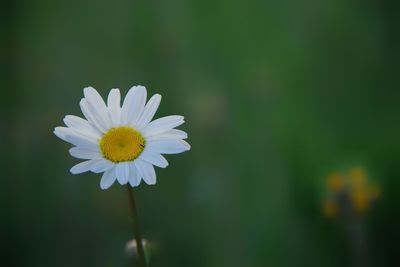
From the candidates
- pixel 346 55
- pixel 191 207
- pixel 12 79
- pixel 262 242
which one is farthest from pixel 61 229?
pixel 346 55

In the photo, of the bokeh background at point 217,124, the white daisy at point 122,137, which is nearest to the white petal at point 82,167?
the white daisy at point 122,137

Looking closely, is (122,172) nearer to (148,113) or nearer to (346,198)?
(148,113)

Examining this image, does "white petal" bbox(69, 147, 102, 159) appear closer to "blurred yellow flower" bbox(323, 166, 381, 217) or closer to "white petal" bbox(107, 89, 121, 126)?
"white petal" bbox(107, 89, 121, 126)

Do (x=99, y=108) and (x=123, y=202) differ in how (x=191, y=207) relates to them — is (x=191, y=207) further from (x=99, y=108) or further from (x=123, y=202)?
(x=99, y=108)

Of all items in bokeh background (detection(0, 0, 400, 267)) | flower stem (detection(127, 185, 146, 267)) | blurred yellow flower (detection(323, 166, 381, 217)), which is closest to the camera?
flower stem (detection(127, 185, 146, 267))

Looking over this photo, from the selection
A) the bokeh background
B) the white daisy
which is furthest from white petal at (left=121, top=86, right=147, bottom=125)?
the bokeh background

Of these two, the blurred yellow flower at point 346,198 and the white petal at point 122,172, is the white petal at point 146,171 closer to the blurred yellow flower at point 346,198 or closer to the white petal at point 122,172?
the white petal at point 122,172

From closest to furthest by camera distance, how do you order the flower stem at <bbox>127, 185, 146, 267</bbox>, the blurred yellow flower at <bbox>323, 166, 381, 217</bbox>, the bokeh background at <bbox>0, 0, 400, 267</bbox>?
the flower stem at <bbox>127, 185, 146, 267</bbox> < the blurred yellow flower at <bbox>323, 166, 381, 217</bbox> < the bokeh background at <bbox>0, 0, 400, 267</bbox>

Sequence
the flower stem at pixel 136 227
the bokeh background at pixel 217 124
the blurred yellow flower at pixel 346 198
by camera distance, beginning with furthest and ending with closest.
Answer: the bokeh background at pixel 217 124, the blurred yellow flower at pixel 346 198, the flower stem at pixel 136 227

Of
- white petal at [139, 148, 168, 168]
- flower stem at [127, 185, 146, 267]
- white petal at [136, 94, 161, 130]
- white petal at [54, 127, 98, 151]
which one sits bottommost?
flower stem at [127, 185, 146, 267]
